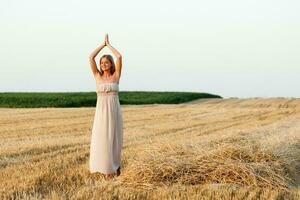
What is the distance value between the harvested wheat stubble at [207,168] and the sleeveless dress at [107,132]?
66 cm

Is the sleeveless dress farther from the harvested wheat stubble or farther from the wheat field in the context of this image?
the harvested wheat stubble

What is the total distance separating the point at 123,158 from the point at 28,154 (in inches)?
83.0

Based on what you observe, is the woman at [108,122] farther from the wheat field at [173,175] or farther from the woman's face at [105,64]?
the wheat field at [173,175]

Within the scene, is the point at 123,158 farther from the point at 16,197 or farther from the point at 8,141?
the point at 8,141

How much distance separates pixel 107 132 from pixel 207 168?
1.81m

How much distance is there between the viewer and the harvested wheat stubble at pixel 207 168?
298 inches

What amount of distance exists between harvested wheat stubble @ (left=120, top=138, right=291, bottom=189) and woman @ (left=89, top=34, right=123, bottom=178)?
0.66 metres

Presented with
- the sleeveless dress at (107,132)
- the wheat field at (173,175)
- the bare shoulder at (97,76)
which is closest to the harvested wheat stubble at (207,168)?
the wheat field at (173,175)

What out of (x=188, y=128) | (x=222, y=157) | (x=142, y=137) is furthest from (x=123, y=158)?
(x=188, y=128)

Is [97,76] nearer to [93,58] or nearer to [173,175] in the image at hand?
[93,58]

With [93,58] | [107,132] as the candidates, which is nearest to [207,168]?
[107,132]

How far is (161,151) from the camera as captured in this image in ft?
28.3

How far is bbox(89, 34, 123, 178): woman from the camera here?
884 cm

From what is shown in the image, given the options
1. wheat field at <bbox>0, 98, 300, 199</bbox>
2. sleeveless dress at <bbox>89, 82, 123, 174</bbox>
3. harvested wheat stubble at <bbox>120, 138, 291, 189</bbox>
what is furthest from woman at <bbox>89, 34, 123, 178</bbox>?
harvested wheat stubble at <bbox>120, 138, 291, 189</bbox>
